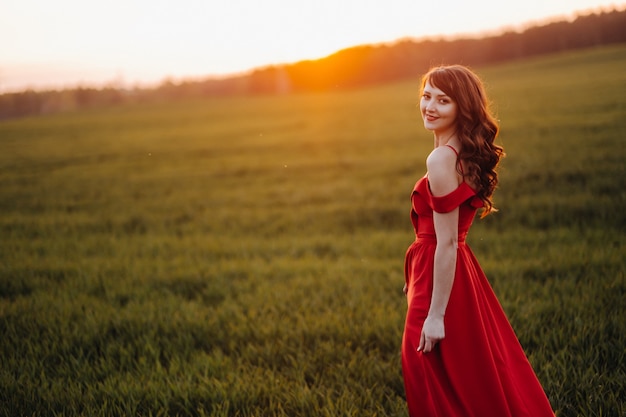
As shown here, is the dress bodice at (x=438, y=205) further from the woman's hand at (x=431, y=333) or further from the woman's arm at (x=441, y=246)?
the woman's hand at (x=431, y=333)

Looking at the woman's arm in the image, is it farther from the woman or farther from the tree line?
the tree line

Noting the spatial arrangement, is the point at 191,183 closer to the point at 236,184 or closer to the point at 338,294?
the point at 236,184

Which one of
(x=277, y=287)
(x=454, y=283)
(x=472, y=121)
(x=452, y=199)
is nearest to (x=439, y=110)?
(x=472, y=121)

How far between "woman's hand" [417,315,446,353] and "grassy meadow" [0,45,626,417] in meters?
1.08

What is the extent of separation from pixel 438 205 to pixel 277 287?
11.0 ft

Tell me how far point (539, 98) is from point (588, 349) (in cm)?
2350

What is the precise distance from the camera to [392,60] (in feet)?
A: 220

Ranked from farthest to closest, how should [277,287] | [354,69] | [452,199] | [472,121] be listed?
1. [354,69]
2. [277,287]
3. [472,121]
4. [452,199]

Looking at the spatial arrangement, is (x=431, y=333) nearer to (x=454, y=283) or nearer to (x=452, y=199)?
(x=454, y=283)

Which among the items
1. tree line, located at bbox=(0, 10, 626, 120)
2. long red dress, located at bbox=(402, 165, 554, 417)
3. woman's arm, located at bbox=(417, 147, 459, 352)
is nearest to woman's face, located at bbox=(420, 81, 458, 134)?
woman's arm, located at bbox=(417, 147, 459, 352)

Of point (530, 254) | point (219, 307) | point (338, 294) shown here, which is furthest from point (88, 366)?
point (530, 254)

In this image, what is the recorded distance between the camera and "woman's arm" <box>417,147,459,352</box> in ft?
6.73

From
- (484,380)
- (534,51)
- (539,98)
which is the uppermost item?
(534,51)

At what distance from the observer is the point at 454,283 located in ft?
7.31
